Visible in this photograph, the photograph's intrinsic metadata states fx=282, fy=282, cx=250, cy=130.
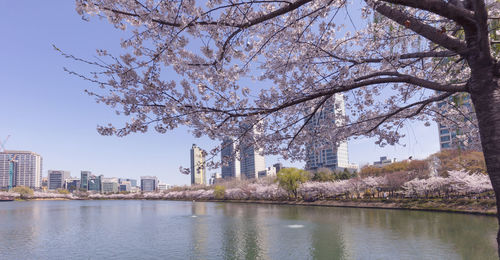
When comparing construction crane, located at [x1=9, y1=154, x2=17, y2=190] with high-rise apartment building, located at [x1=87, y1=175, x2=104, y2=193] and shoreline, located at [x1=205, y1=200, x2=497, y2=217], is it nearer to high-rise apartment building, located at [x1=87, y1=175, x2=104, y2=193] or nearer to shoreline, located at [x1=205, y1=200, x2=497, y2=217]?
high-rise apartment building, located at [x1=87, y1=175, x2=104, y2=193]

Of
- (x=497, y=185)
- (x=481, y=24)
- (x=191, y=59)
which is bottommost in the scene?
(x=497, y=185)

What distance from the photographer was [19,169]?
17212 centimetres

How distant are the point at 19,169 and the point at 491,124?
22280 centimetres

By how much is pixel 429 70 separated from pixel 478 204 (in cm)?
2935

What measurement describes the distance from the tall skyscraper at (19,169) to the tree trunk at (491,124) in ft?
715

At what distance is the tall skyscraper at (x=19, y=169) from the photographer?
170625 millimetres

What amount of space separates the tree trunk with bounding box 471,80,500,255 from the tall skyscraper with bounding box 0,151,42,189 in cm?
21790

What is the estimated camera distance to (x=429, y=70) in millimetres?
5594

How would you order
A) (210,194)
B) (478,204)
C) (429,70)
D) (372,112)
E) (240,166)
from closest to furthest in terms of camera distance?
1. (429,70)
2. (372,112)
3. (478,204)
4. (210,194)
5. (240,166)

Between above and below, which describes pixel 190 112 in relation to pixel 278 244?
above

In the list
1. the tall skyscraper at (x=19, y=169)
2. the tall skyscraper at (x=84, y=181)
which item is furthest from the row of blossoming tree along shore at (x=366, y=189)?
the tall skyscraper at (x=19, y=169)

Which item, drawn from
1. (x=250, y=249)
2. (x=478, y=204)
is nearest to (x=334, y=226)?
(x=250, y=249)

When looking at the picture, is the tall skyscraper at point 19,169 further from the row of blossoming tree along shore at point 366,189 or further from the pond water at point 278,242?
the pond water at point 278,242

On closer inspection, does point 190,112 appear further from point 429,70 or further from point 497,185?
point 429,70
